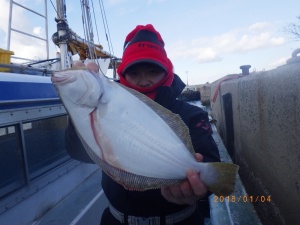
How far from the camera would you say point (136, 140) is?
1437mm

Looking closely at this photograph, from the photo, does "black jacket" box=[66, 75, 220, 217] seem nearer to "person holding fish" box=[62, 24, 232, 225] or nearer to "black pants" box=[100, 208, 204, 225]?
"person holding fish" box=[62, 24, 232, 225]

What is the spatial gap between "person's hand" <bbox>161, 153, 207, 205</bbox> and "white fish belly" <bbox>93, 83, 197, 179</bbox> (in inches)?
2.0

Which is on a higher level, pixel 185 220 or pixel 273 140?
pixel 273 140

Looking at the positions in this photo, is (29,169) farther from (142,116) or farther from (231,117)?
(231,117)

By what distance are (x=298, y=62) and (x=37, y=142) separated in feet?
8.58

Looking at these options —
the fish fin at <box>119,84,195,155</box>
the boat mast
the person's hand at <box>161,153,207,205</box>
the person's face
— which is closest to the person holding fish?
the person's face

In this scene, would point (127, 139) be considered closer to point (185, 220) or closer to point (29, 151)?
point (185, 220)

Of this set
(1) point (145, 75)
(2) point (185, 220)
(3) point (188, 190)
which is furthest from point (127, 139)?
(2) point (185, 220)

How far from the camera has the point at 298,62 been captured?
7.02ft

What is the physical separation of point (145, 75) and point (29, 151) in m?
1.47

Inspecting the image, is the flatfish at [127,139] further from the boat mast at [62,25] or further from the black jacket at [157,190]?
the boat mast at [62,25]

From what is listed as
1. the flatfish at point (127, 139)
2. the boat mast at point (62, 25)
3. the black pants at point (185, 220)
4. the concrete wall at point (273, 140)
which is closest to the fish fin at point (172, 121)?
the flatfish at point (127, 139)

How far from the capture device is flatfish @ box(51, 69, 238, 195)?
140 cm

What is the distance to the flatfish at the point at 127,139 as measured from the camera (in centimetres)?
140
